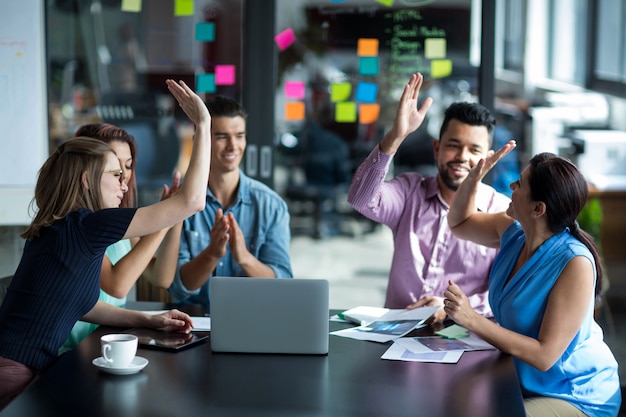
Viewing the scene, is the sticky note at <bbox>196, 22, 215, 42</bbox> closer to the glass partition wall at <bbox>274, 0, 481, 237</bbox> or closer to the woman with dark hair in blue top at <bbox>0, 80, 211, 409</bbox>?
the glass partition wall at <bbox>274, 0, 481, 237</bbox>

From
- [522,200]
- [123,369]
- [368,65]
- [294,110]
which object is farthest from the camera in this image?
[294,110]

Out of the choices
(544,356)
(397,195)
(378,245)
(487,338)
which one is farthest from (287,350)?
(378,245)

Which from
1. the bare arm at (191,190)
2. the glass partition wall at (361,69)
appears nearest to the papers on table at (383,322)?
the bare arm at (191,190)

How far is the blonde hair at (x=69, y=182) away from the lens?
224cm

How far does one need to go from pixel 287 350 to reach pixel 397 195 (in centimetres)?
114

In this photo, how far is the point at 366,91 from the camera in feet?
14.5

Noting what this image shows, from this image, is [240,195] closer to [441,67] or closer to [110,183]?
[110,183]

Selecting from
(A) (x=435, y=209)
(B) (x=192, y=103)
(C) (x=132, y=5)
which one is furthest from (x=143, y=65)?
(B) (x=192, y=103)

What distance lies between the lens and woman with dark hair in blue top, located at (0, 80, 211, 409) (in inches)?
84.2

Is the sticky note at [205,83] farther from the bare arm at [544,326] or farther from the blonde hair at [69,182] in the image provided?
the bare arm at [544,326]

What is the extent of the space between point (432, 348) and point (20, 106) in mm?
2828

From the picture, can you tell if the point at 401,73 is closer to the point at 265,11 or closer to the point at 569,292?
the point at 265,11

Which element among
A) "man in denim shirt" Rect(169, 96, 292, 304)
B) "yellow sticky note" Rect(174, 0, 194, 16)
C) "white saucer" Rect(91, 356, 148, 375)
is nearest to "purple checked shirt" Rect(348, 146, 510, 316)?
"man in denim shirt" Rect(169, 96, 292, 304)

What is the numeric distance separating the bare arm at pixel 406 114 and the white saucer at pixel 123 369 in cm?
126
